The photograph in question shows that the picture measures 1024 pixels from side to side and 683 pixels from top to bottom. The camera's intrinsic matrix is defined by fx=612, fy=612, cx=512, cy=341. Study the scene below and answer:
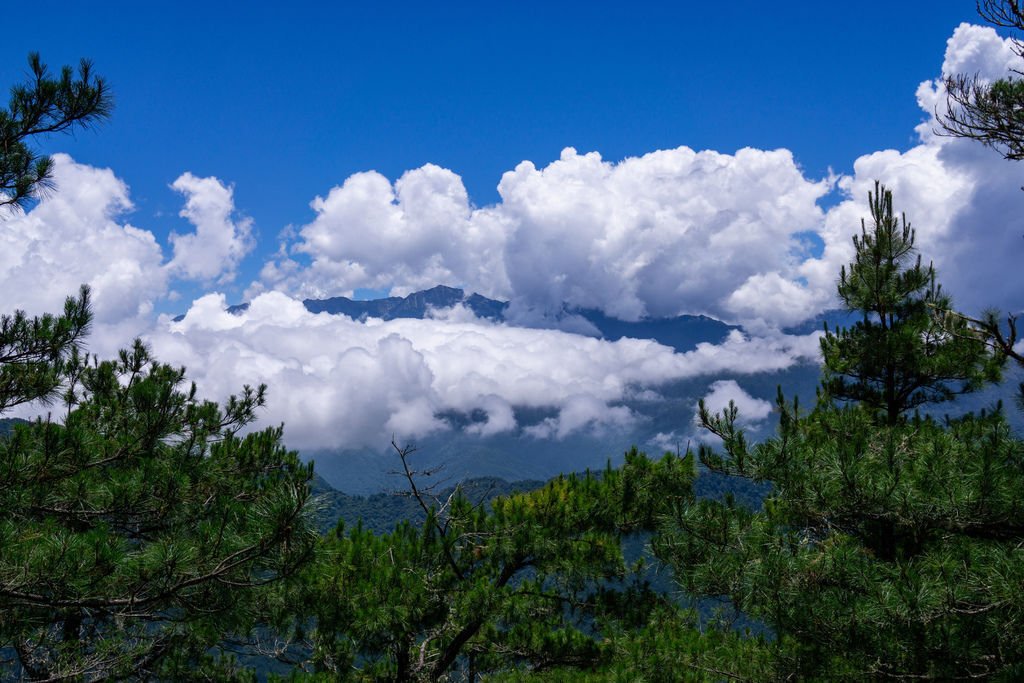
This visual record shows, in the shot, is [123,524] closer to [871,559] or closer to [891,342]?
[871,559]

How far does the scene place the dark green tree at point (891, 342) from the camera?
422 inches

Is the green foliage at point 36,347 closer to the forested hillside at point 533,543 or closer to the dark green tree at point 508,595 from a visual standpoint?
the forested hillside at point 533,543

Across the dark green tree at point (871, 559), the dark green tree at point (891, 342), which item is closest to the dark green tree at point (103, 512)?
the dark green tree at point (871, 559)

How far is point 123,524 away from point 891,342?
39.5ft

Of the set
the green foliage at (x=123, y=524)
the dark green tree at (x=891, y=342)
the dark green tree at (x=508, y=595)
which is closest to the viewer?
the green foliage at (x=123, y=524)

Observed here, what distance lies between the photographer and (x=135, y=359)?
431 inches

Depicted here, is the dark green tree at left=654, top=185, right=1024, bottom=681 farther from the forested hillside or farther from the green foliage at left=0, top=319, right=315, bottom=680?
the green foliage at left=0, top=319, right=315, bottom=680

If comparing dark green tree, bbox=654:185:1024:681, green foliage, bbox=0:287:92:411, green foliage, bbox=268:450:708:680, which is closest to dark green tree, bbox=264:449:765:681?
green foliage, bbox=268:450:708:680

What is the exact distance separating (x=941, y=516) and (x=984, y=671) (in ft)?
4.57

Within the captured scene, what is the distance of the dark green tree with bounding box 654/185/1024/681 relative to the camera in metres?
5.27

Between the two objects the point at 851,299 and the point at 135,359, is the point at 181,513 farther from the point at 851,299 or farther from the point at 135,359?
the point at 851,299

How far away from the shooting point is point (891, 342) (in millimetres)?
10867

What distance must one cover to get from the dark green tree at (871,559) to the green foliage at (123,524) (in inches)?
176

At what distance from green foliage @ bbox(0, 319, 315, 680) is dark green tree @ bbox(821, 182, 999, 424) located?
32.8 ft
